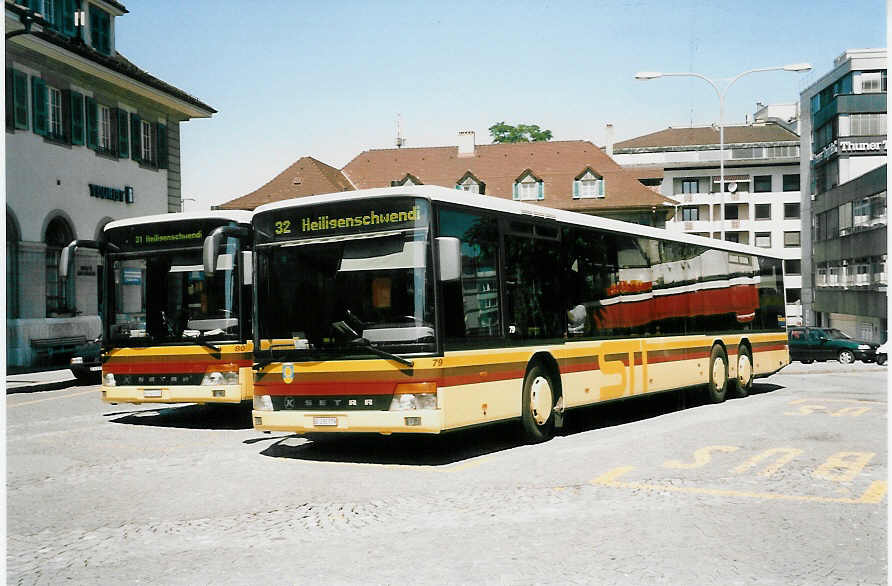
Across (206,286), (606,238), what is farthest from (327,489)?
(606,238)

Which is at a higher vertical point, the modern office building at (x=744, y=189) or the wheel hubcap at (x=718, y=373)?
the modern office building at (x=744, y=189)

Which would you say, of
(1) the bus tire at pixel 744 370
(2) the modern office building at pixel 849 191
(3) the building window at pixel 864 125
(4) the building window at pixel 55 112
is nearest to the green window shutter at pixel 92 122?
(4) the building window at pixel 55 112

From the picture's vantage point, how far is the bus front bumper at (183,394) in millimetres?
13883

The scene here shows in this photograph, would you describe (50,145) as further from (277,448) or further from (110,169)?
(277,448)

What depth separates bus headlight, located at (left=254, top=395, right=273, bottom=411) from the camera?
11.4 metres

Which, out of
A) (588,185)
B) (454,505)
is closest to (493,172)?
(588,185)

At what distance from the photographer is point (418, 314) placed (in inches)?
415

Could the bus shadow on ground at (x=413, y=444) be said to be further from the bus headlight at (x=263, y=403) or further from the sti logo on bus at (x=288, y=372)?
the sti logo on bus at (x=288, y=372)

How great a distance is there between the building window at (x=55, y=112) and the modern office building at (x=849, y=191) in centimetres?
4349

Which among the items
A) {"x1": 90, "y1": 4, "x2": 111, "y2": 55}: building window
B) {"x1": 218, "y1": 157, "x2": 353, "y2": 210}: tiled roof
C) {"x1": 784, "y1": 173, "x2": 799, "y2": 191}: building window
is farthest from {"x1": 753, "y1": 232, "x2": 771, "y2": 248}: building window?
{"x1": 90, "y1": 4, "x2": 111, "y2": 55}: building window

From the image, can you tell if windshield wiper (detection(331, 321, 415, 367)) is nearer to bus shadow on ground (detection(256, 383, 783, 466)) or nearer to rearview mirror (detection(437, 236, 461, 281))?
rearview mirror (detection(437, 236, 461, 281))

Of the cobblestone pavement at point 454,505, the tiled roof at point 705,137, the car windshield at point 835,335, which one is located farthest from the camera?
the tiled roof at point 705,137

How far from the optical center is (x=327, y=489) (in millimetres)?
9305

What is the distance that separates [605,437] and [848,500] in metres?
4.74
